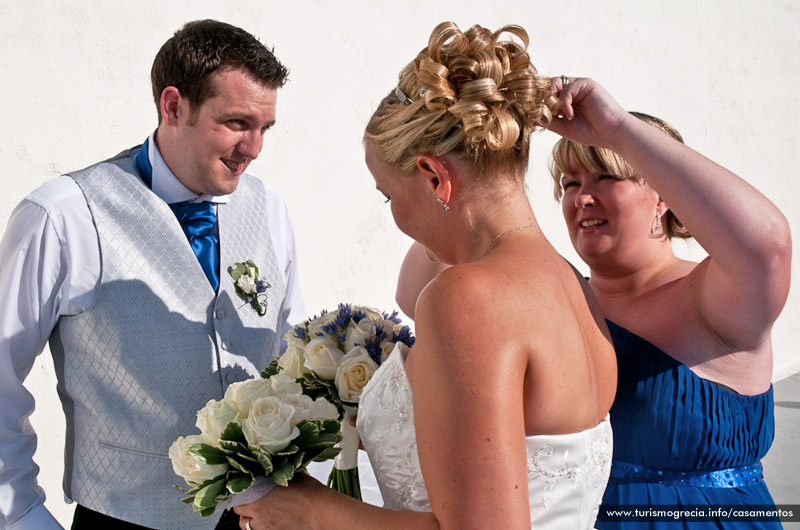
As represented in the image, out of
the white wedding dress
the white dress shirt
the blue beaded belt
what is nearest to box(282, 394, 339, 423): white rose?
the white wedding dress

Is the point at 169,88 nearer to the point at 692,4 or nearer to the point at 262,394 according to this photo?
the point at 262,394

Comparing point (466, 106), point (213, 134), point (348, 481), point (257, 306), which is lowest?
point (348, 481)

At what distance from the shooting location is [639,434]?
6.91ft

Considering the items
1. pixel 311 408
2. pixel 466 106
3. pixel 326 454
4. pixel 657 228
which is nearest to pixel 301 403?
pixel 311 408

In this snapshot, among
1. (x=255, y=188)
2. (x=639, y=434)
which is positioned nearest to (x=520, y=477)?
(x=639, y=434)

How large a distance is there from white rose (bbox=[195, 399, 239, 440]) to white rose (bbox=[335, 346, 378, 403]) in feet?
0.82

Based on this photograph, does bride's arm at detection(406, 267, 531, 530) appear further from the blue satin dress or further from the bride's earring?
the bride's earring

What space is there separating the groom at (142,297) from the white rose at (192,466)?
0.44 metres

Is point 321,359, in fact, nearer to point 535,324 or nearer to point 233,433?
point 233,433

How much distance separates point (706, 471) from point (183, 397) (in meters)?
1.48

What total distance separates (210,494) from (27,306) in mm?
782

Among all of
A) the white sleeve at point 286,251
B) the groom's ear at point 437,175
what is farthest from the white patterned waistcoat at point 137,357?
the groom's ear at point 437,175

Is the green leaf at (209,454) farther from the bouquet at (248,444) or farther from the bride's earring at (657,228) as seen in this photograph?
the bride's earring at (657,228)

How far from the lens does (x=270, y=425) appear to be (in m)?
1.56
